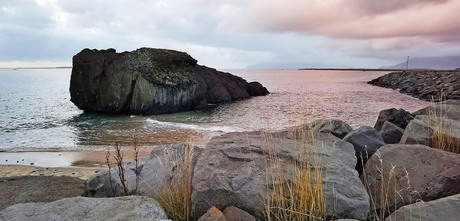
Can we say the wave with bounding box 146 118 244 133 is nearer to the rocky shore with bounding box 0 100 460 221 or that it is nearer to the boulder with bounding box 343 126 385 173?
the boulder with bounding box 343 126 385 173

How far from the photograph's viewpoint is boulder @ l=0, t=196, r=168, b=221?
3691 mm

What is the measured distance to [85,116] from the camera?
26.9m

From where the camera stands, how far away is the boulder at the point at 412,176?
459 centimetres

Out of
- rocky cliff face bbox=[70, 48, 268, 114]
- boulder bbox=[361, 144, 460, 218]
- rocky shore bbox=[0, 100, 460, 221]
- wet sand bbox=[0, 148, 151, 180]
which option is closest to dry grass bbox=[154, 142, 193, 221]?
rocky shore bbox=[0, 100, 460, 221]

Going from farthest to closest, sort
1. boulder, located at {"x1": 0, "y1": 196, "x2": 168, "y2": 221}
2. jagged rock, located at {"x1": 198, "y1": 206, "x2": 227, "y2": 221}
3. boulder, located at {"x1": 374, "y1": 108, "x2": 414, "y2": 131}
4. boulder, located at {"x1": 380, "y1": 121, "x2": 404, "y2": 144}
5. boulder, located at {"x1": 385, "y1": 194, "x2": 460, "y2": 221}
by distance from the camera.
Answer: boulder, located at {"x1": 374, "y1": 108, "x2": 414, "y2": 131} < boulder, located at {"x1": 380, "y1": 121, "x2": 404, "y2": 144} < jagged rock, located at {"x1": 198, "y1": 206, "x2": 227, "y2": 221} < boulder, located at {"x1": 0, "y1": 196, "x2": 168, "y2": 221} < boulder, located at {"x1": 385, "y1": 194, "x2": 460, "y2": 221}

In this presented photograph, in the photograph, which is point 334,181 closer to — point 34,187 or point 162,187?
point 162,187

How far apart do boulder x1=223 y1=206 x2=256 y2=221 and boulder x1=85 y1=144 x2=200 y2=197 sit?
4.94 feet

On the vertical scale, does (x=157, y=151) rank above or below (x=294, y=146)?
below

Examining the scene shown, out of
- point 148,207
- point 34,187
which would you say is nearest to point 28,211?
point 148,207

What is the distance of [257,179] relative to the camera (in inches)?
184

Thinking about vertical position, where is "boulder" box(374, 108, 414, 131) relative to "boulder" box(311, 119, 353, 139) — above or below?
below

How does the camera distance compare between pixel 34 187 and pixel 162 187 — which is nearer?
pixel 162 187

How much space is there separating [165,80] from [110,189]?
76.2 feet

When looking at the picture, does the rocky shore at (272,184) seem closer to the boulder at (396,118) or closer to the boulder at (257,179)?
the boulder at (257,179)
